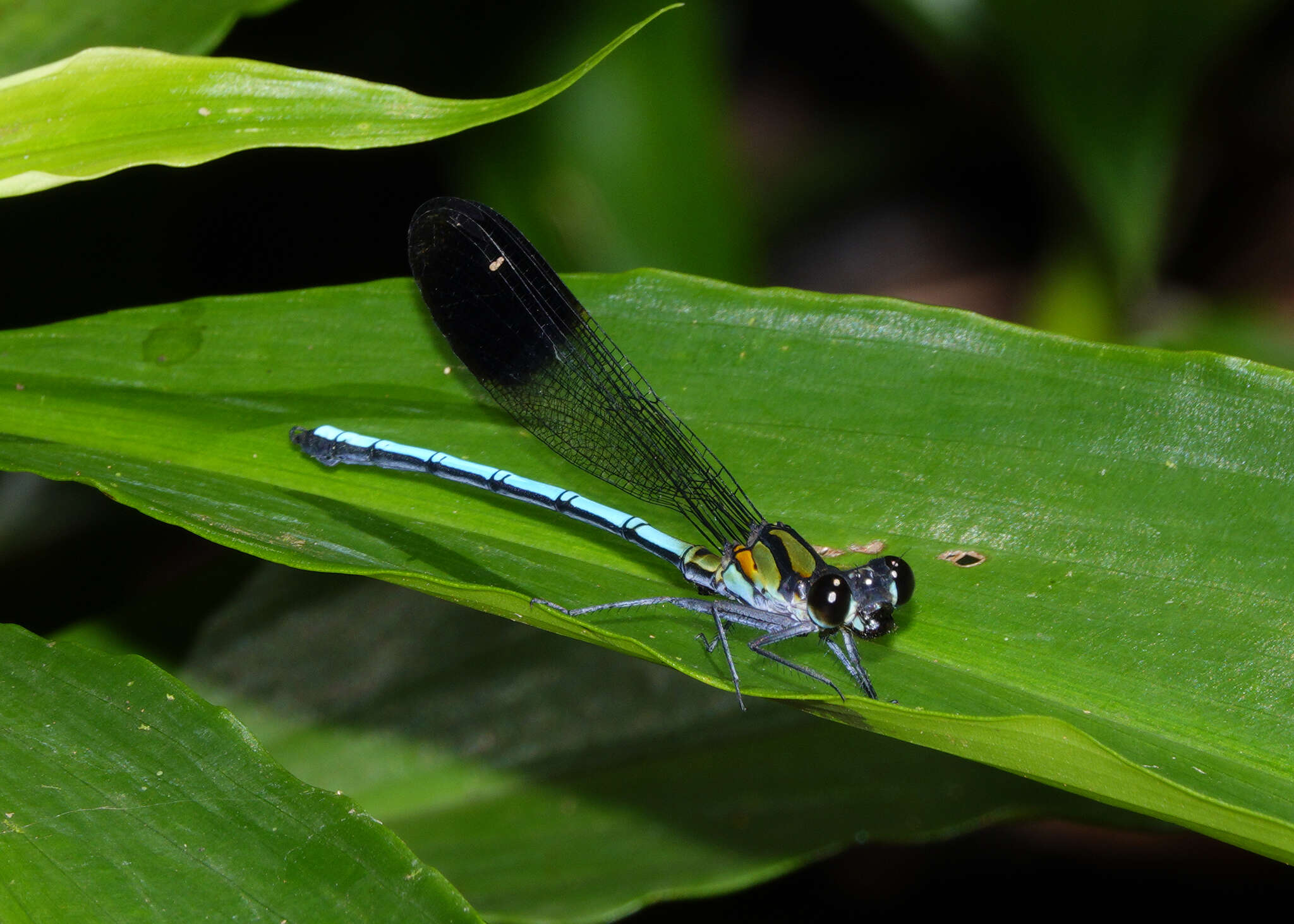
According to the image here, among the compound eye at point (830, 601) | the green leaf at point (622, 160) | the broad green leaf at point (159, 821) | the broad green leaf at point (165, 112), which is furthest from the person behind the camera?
the green leaf at point (622, 160)

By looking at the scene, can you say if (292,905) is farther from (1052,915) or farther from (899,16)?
(899,16)

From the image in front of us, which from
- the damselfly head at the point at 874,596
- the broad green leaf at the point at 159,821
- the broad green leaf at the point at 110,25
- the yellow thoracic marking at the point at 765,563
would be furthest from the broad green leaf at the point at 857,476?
the broad green leaf at the point at 110,25

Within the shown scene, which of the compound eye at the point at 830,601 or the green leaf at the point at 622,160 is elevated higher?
the green leaf at the point at 622,160

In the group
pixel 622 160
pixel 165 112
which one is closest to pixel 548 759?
pixel 165 112

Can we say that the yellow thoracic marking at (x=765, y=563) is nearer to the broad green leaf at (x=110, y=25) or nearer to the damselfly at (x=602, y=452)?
the damselfly at (x=602, y=452)

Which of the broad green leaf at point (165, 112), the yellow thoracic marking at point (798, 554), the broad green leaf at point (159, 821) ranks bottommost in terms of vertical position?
the yellow thoracic marking at point (798, 554)

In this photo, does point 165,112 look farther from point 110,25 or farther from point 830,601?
point 830,601

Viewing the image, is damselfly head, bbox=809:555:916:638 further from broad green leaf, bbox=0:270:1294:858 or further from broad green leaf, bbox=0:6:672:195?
broad green leaf, bbox=0:6:672:195

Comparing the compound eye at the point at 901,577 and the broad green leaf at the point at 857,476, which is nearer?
the broad green leaf at the point at 857,476
